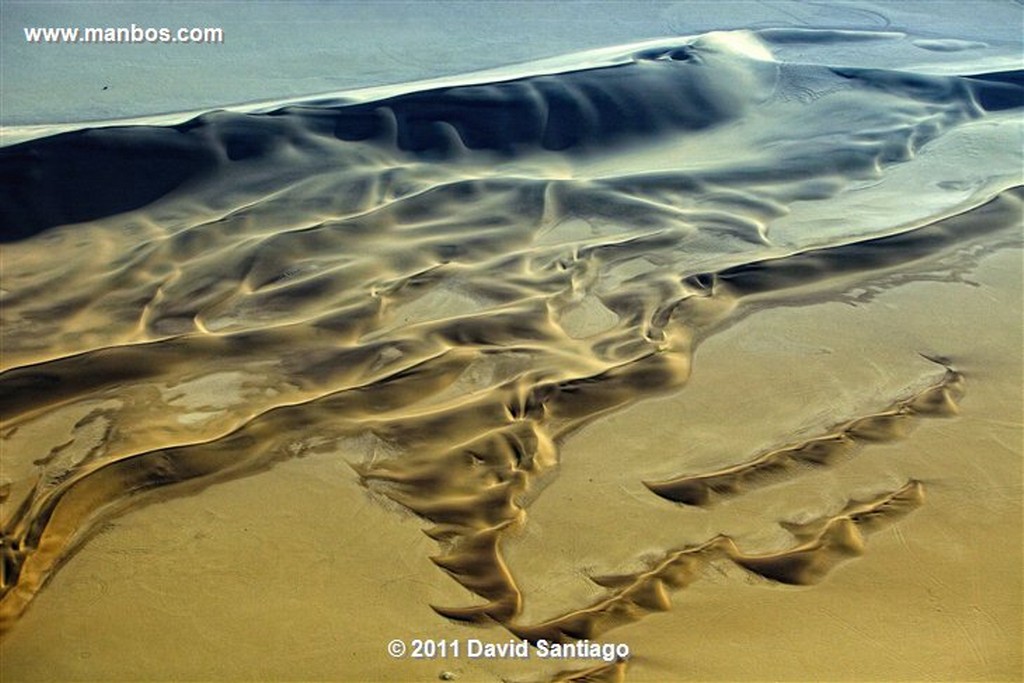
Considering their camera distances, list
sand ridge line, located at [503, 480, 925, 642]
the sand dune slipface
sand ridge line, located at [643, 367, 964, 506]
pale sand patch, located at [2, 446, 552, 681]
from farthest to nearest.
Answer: sand ridge line, located at [643, 367, 964, 506]
the sand dune slipface
sand ridge line, located at [503, 480, 925, 642]
pale sand patch, located at [2, 446, 552, 681]

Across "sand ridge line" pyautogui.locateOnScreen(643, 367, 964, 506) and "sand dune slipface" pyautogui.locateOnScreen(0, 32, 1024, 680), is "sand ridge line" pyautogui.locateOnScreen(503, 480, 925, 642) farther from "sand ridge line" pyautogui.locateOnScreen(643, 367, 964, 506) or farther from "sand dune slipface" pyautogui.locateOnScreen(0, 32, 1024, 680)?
"sand ridge line" pyautogui.locateOnScreen(643, 367, 964, 506)

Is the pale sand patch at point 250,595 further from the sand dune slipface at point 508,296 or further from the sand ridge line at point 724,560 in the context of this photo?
the sand ridge line at point 724,560

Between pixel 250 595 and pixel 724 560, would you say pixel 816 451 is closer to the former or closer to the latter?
pixel 724 560

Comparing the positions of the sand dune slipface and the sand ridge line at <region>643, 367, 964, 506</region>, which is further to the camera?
the sand ridge line at <region>643, 367, 964, 506</region>

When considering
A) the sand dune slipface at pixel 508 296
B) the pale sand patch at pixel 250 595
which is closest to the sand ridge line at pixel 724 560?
the sand dune slipface at pixel 508 296

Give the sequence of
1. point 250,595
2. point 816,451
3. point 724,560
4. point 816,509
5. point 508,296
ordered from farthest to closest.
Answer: point 508,296 → point 816,451 → point 816,509 → point 724,560 → point 250,595

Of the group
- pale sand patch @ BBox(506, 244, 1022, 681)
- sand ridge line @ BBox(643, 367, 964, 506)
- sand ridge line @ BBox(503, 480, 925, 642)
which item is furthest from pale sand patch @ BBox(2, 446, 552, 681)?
sand ridge line @ BBox(643, 367, 964, 506)

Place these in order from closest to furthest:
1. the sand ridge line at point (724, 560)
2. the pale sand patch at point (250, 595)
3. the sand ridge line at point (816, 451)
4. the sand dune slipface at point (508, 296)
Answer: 1. the pale sand patch at point (250, 595)
2. the sand ridge line at point (724, 560)
3. the sand dune slipface at point (508, 296)
4. the sand ridge line at point (816, 451)

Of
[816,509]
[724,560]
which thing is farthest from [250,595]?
[816,509]
